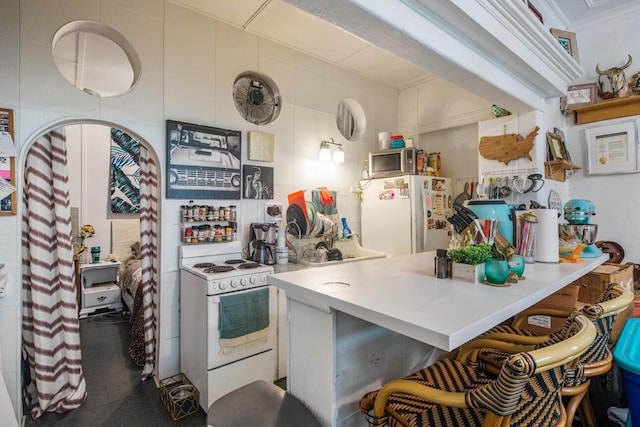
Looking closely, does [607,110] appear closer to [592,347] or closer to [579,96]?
[579,96]

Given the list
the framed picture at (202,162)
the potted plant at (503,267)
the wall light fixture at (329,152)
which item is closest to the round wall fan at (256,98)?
the framed picture at (202,162)

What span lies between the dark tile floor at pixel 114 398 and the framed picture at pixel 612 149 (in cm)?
350

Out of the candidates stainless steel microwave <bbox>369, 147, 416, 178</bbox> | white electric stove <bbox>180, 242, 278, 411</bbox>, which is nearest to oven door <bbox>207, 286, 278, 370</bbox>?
white electric stove <bbox>180, 242, 278, 411</bbox>

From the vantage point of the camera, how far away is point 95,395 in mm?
2232

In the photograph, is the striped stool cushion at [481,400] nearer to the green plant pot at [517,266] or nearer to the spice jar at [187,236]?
the green plant pot at [517,266]

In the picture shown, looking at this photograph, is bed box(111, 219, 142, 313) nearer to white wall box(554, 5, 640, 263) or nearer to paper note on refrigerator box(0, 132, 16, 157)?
paper note on refrigerator box(0, 132, 16, 157)

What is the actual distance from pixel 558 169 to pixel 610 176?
1.42ft

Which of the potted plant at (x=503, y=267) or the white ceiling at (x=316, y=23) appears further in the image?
the white ceiling at (x=316, y=23)

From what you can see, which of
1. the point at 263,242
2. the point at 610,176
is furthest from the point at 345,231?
the point at 610,176

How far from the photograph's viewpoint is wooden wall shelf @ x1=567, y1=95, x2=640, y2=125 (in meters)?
2.37

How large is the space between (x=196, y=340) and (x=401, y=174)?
7.93ft

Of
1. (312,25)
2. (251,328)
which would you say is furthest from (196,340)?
(312,25)

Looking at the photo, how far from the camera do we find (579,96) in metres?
2.60

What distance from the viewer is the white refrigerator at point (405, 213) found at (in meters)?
3.16
